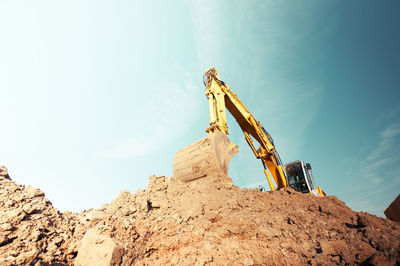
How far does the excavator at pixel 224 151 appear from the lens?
502cm

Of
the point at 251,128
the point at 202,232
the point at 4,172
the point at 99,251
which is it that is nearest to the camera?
the point at 99,251

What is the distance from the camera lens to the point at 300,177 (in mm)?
10102

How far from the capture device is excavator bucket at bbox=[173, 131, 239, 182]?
4.89 meters

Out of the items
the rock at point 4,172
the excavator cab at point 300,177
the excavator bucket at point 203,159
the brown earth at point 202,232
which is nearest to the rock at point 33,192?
the brown earth at point 202,232

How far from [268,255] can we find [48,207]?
3981 millimetres

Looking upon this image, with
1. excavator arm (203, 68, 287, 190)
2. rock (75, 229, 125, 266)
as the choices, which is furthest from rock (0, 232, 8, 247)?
excavator arm (203, 68, 287, 190)

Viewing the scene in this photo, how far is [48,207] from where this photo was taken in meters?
3.60

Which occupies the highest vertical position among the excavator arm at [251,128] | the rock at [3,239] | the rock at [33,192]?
the excavator arm at [251,128]

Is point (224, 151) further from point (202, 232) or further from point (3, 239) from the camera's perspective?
point (3, 239)

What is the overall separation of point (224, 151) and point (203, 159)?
729mm

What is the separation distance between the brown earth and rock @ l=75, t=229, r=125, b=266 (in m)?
0.01

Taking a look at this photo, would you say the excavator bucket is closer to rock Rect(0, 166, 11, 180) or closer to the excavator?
the excavator

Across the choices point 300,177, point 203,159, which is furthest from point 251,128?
point 203,159

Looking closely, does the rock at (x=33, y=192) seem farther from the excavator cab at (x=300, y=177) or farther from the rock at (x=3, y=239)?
the excavator cab at (x=300, y=177)
